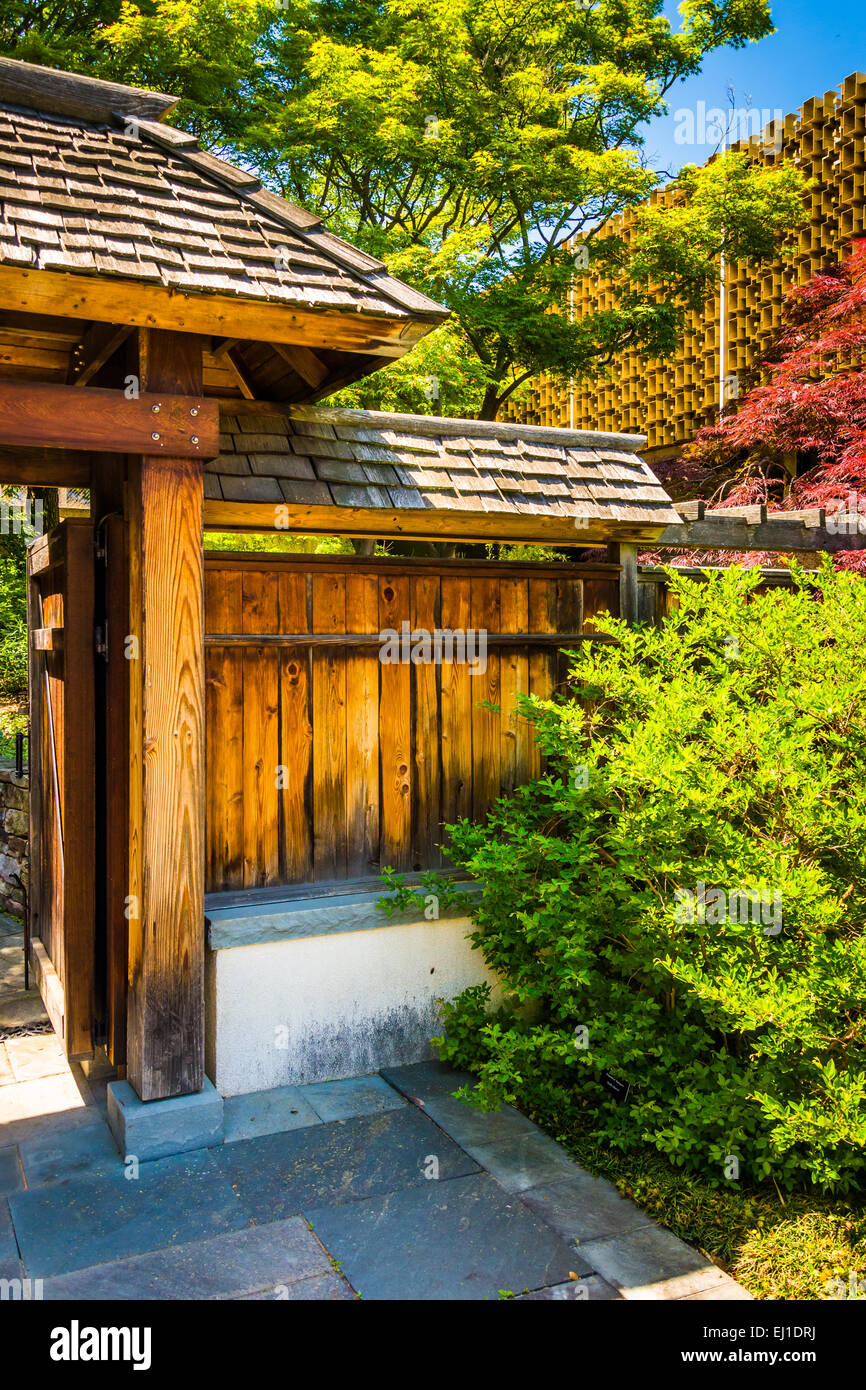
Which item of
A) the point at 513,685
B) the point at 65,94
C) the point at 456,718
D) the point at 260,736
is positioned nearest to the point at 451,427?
the point at 513,685

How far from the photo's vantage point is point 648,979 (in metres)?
3.62

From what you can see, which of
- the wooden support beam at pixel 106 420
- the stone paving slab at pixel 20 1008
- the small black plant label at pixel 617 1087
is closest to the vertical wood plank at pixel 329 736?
the wooden support beam at pixel 106 420

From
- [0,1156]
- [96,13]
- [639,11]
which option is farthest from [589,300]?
[0,1156]

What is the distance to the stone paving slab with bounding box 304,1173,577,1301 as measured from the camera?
270cm

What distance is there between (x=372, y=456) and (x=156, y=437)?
1.21 meters

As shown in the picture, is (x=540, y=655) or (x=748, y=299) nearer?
(x=540, y=655)

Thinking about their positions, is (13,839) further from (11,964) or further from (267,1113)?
(267,1113)

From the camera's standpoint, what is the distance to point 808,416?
948 cm

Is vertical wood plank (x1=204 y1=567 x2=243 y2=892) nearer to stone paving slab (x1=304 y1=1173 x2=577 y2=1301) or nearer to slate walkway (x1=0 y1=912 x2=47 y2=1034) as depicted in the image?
stone paving slab (x1=304 y1=1173 x2=577 y2=1301)

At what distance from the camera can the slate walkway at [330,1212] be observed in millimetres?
2713

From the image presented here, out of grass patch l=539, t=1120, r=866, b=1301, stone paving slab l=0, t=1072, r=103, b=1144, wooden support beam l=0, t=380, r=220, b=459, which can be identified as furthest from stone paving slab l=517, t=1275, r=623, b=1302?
wooden support beam l=0, t=380, r=220, b=459

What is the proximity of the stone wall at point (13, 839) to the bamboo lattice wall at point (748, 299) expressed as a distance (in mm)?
9020

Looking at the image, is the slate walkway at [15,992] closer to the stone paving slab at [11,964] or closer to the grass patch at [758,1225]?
the stone paving slab at [11,964]

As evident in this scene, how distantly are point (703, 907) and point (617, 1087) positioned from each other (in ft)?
3.09
